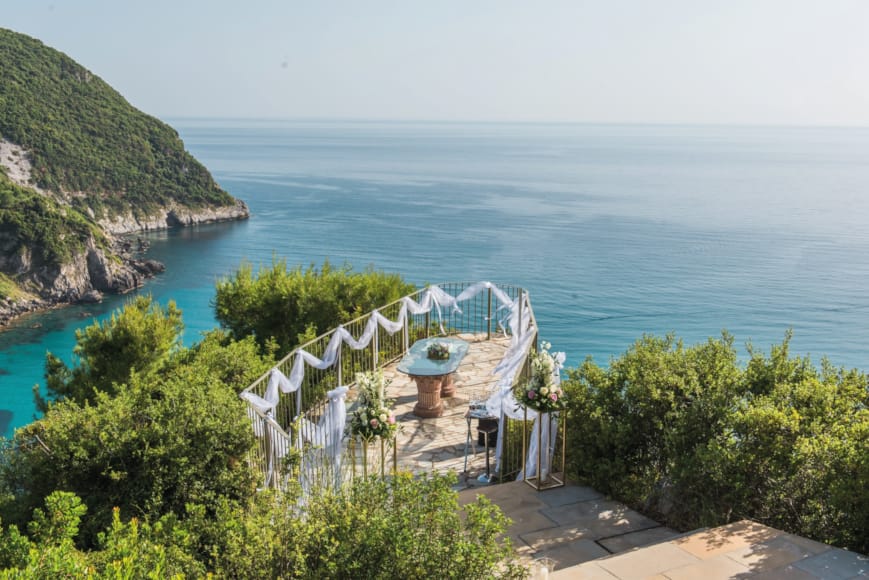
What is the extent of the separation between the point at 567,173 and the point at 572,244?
228 feet

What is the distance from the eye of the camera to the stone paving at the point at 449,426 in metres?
10.3

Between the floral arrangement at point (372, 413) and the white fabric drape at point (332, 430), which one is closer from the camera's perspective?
the floral arrangement at point (372, 413)

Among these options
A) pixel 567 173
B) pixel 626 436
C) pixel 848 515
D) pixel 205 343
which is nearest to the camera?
pixel 848 515

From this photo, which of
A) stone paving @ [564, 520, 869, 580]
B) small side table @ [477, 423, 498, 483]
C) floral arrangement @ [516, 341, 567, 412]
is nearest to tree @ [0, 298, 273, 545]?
floral arrangement @ [516, 341, 567, 412]

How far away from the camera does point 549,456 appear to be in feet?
29.2

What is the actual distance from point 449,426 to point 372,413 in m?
3.55

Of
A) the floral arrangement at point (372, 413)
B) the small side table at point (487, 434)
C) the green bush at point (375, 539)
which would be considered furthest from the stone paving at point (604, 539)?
the floral arrangement at point (372, 413)

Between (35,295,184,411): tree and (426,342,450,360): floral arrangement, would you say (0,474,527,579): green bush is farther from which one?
(35,295,184,411): tree

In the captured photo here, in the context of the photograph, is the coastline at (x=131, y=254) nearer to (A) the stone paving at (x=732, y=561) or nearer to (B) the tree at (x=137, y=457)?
(B) the tree at (x=137, y=457)

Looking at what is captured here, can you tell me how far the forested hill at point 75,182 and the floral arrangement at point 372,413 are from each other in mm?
57788

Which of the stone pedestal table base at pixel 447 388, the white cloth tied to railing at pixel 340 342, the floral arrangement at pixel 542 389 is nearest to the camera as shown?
the floral arrangement at pixel 542 389

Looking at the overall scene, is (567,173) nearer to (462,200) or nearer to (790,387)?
(462,200)

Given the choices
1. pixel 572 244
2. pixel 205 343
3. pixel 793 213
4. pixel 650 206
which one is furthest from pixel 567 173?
pixel 205 343

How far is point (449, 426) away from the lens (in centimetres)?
1160
